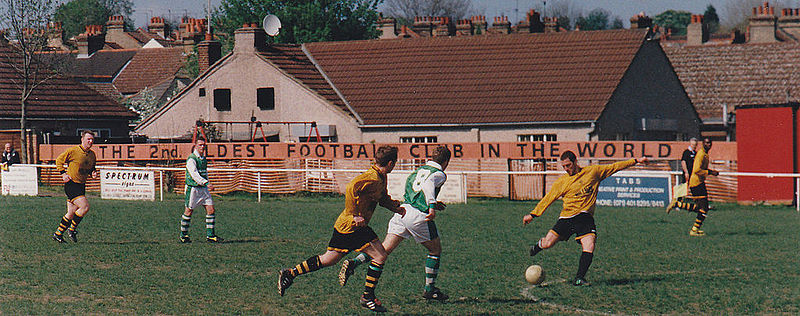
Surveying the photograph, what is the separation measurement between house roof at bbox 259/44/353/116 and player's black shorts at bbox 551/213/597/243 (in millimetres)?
28185

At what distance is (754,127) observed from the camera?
30.5 meters

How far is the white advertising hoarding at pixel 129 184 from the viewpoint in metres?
30.7

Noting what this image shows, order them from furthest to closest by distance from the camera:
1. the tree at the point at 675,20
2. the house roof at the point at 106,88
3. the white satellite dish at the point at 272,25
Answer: the tree at the point at 675,20 < the house roof at the point at 106,88 < the white satellite dish at the point at 272,25

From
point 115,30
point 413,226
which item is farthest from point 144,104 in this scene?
point 413,226

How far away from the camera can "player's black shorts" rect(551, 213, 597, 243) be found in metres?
13.6

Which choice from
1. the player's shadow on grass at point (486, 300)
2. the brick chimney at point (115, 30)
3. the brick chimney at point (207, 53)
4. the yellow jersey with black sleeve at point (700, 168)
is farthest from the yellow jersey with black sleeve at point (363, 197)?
the brick chimney at point (115, 30)

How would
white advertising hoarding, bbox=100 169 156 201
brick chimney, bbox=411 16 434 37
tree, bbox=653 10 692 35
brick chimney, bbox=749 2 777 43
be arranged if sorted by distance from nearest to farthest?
white advertising hoarding, bbox=100 169 156 201 → brick chimney, bbox=749 2 777 43 → brick chimney, bbox=411 16 434 37 → tree, bbox=653 10 692 35

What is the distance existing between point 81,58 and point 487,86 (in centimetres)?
4700

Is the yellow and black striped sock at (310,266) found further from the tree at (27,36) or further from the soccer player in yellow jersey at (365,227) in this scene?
the tree at (27,36)

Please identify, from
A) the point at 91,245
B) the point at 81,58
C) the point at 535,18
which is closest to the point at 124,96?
the point at 81,58

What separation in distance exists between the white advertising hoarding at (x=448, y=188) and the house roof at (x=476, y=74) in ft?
31.1

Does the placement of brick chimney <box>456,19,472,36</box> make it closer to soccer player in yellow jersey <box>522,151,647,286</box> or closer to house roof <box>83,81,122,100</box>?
house roof <box>83,81,122,100</box>

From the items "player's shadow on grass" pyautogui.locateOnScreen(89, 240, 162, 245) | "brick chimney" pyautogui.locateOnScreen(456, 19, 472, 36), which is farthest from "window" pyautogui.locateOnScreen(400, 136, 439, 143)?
"brick chimney" pyautogui.locateOnScreen(456, 19, 472, 36)

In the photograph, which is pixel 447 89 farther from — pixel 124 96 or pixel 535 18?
pixel 124 96
